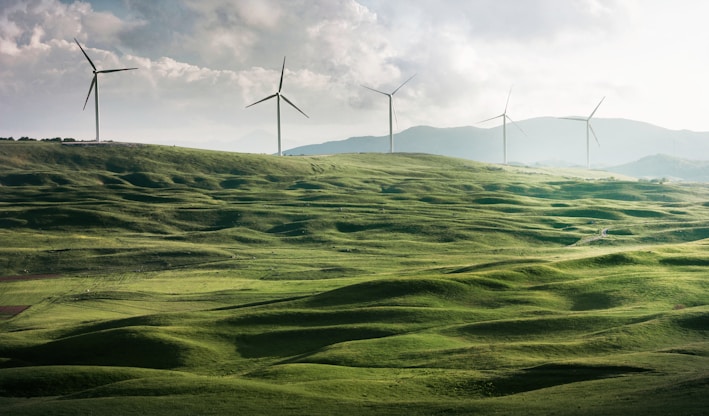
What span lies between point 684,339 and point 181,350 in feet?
145

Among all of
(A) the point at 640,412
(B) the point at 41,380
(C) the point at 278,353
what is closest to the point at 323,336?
(C) the point at 278,353

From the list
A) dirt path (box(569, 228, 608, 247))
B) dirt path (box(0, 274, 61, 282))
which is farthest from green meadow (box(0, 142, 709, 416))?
dirt path (box(569, 228, 608, 247))

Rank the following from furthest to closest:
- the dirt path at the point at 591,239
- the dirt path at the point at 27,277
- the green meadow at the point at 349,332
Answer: the dirt path at the point at 591,239
the dirt path at the point at 27,277
the green meadow at the point at 349,332

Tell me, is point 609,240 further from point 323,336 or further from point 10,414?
point 10,414

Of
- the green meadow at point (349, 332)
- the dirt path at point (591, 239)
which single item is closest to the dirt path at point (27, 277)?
the green meadow at point (349, 332)

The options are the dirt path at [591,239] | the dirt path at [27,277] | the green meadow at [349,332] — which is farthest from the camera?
the dirt path at [591,239]

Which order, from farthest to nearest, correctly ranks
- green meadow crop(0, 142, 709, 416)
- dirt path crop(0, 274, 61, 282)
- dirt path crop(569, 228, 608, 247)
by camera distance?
1. dirt path crop(569, 228, 608, 247)
2. dirt path crop(0, 274, 61, 282)
3. green meadow crop(0, 142, 709, 416)

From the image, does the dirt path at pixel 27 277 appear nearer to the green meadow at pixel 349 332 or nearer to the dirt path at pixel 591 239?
the green meadow at pixel 349 332

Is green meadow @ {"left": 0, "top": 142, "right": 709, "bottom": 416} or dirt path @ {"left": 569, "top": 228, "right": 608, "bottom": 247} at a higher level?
dirt path @ {"left": 569, "top": 228, "right": 608, "bottom": 247}

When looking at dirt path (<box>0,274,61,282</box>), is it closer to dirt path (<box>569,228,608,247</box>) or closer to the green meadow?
the green meadow

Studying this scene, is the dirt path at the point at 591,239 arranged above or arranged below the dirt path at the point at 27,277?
above

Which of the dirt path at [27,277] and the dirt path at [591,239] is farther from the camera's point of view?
the dirt path at [591,239]

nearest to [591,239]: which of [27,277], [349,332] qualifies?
[349,332]

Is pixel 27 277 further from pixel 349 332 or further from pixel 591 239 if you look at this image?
pixel 591 239
